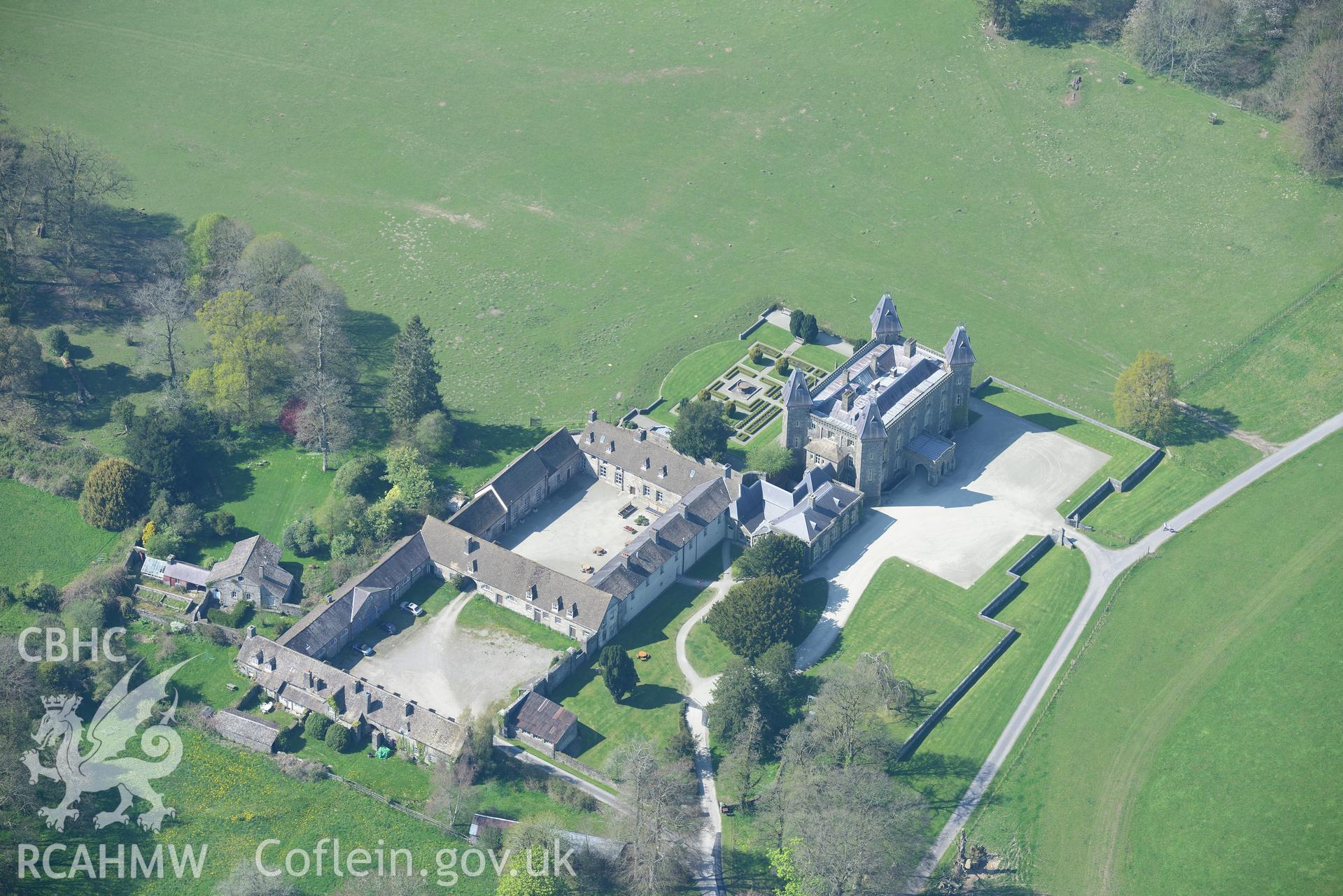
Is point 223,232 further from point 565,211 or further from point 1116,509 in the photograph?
point 1116,509

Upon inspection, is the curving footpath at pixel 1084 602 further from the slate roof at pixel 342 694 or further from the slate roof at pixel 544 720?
the slate roof at pixel 342 694

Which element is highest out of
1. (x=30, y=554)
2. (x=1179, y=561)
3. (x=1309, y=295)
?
(x=1309, y=295)

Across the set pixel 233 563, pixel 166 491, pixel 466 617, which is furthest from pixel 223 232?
pixel 466 617

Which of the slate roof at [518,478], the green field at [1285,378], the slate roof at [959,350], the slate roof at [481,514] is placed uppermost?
the slate roof at [959,350]

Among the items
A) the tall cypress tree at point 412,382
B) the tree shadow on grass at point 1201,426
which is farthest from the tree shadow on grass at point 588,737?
the tree shadow on grass at point 1201,426

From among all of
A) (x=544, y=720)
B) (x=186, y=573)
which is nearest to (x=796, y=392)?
(x=544, y=720)

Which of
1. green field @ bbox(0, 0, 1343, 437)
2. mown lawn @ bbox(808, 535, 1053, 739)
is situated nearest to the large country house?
mown lawn @ bbox(808, 535, 1053, 739)
